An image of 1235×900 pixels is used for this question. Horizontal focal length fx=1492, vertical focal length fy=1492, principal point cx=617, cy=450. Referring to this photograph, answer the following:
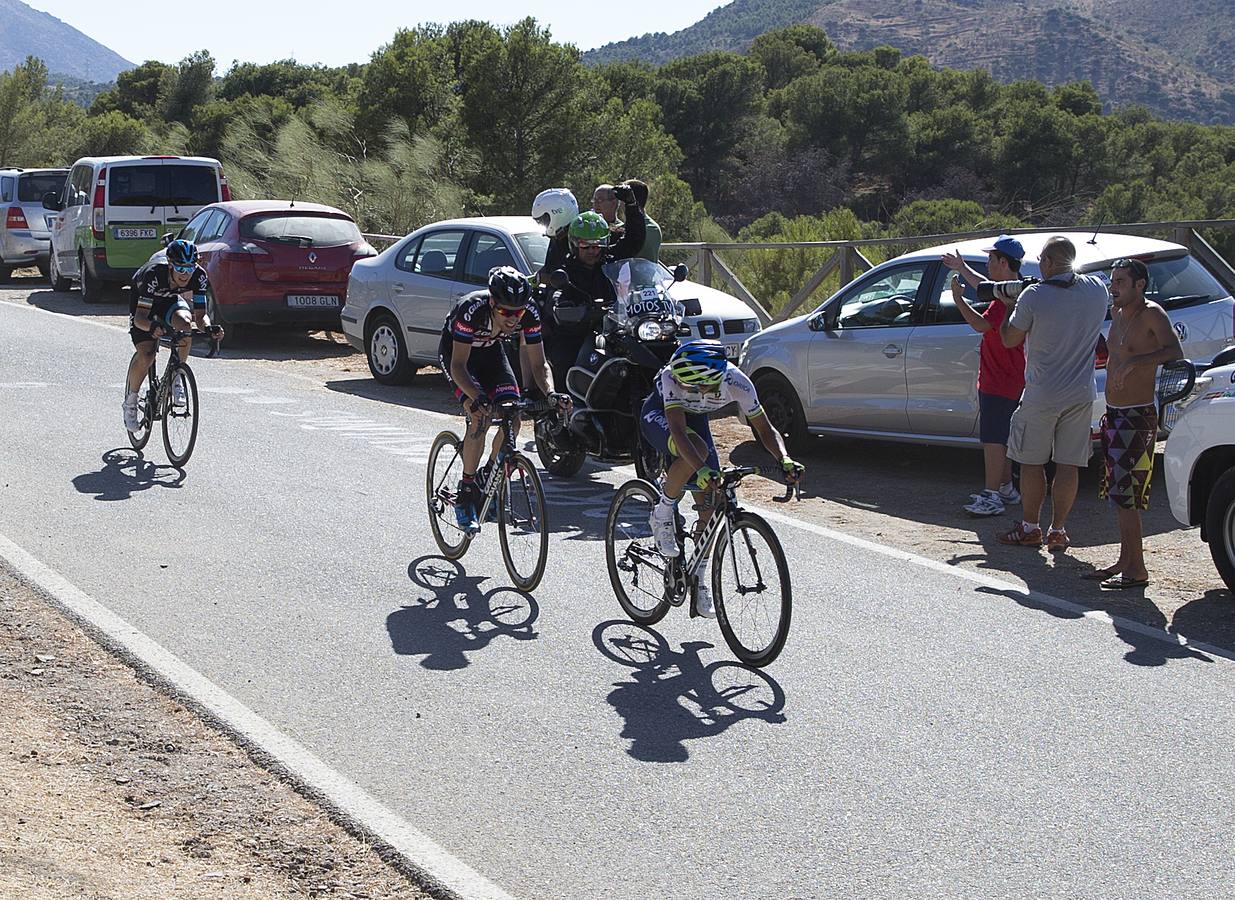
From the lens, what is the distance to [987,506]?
32.4 ft

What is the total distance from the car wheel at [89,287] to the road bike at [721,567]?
60.0ft

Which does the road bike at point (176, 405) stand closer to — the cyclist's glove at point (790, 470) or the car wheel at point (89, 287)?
the cyclist's glove at point (790, 470)

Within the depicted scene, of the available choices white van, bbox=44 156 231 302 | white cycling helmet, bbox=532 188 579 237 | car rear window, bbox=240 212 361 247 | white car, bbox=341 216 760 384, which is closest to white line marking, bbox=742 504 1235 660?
white cycling helmet, bbox=532 188 579 237

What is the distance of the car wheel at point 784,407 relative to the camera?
473 inches

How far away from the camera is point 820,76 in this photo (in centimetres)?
7225

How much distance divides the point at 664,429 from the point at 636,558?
63 centimetres

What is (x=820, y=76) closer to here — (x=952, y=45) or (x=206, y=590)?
(x=206, y=590)

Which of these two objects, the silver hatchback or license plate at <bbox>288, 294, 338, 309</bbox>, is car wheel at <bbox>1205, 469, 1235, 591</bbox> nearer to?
license plate at <bbox>288, 294, 338, 309</bbox>

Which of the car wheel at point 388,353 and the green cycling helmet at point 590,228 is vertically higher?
the green cycling helmet at point 590,228

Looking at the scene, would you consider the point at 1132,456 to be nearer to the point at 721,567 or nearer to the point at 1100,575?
the point at 1100,575

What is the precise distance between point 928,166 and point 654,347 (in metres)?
56.2

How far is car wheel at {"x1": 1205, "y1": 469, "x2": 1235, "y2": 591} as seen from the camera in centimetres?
758

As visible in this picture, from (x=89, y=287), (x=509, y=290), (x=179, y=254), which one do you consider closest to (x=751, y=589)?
(x=509, y=290)

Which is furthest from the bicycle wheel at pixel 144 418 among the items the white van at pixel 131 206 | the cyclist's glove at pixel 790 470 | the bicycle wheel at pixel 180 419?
the white van at pixel 131 206
